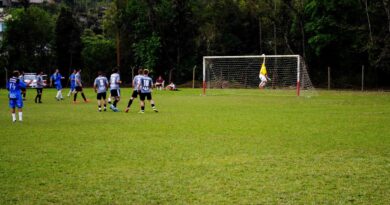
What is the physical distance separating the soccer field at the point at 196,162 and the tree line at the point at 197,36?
3859cm

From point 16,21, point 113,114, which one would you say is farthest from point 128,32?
point 113,114

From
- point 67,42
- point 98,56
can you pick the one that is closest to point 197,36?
point 98,56

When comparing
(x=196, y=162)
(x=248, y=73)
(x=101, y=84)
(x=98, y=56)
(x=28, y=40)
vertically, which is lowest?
(x=196, y=162)

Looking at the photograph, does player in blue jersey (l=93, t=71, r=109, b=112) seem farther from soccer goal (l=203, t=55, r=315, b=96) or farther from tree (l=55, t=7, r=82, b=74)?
tree (l=55, t=7, r=82, b=74)

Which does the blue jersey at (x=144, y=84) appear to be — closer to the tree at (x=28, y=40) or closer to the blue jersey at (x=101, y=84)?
the blue jersey at (x=101, y=84)

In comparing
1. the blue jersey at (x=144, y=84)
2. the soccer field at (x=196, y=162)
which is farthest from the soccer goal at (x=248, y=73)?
the soccer field at (x=196, y=162)

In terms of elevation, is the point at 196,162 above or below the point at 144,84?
below

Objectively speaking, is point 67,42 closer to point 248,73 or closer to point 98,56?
point 98,56

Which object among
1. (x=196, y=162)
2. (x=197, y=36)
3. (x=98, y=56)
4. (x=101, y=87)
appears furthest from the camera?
(x=98, y=56)

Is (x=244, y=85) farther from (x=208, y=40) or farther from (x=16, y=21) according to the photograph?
(x=16, y=21)

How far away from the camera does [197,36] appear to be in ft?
221

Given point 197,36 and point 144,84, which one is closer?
point 144,84

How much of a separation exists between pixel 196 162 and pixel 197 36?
5761cm

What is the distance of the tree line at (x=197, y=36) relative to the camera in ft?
182
